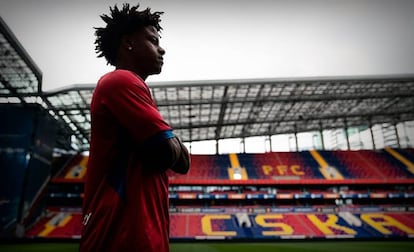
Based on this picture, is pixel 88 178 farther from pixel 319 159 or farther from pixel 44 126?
pixel 319 159

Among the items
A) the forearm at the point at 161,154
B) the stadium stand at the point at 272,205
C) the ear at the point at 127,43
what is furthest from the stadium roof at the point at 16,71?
the forearm at the point at 161,154

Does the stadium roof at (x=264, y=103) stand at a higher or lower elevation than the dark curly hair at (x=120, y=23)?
higher

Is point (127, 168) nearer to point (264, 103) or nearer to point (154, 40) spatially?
point (154, 40)

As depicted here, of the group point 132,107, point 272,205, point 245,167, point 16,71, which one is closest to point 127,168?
point 132,107

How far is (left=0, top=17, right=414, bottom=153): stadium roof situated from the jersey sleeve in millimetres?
15150

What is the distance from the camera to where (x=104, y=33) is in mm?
1730

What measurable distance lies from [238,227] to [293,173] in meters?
7.33

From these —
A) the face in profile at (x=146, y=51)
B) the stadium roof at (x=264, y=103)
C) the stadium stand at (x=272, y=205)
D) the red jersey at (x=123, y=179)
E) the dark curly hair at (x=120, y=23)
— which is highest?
the stadium roof at (x=264, y=103)

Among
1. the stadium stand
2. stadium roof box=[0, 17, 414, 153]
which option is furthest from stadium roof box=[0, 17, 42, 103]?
the stadium stand

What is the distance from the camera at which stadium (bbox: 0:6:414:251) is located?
Result: 56.7 ft

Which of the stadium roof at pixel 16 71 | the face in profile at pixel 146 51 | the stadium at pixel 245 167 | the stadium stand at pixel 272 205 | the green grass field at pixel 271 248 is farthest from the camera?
the stadium stand at pixel 272 205

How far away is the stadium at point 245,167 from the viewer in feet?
56.7

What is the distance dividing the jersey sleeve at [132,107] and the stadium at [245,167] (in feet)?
46.8

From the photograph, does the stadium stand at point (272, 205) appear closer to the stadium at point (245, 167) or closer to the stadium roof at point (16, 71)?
the stadium at point (245, 167)
